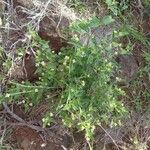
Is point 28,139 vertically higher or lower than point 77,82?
lower

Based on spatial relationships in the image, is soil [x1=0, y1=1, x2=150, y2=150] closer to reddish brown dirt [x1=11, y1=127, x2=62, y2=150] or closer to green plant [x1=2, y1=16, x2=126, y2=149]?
reddish brown dirt [x1=11, y1=127, x2=62, y2=150]

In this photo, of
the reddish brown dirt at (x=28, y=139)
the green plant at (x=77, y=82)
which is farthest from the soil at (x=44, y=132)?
the green plant at (x=77, y=82)

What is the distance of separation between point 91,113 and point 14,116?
0.57 meters

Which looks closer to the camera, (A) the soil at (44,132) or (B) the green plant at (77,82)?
(B) the green plant at (77,82)

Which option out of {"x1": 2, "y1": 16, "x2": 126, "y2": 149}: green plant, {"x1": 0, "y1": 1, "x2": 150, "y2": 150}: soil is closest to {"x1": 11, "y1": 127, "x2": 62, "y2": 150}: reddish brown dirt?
{"x1": 0, "y1": 1, "x2": 150, "y2": 150}: soil

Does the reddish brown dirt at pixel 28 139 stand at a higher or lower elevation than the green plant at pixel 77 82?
lower

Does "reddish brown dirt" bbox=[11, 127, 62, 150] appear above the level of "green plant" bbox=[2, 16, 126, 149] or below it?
below

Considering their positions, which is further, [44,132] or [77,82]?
[44,132]

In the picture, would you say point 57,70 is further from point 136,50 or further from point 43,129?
point 136,50

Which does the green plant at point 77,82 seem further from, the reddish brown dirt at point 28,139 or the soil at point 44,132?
the reddish brown dirt at point 28,139

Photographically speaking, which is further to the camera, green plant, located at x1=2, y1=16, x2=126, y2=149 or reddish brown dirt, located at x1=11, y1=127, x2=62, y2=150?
reddish brown dirt, located at x1=11, y1=127, x2=62, y2=150

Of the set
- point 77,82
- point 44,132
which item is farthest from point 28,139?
point 77,82

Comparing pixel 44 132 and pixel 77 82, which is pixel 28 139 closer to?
pixel 44 132

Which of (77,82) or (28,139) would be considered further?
(28,139)
